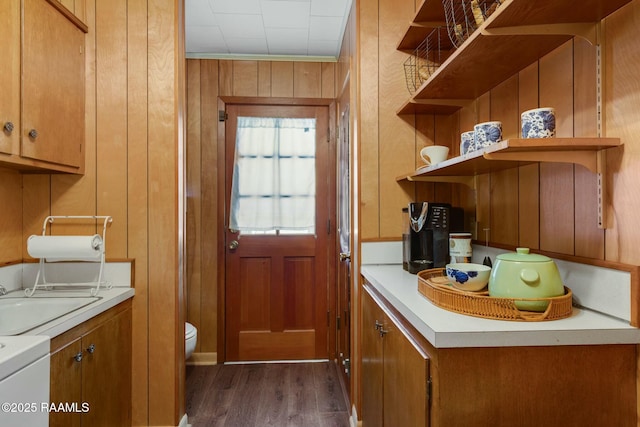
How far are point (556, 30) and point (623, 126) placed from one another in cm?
33

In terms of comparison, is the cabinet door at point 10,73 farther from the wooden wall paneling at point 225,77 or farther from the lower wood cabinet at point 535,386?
the lower wood cabinet at point 535,386

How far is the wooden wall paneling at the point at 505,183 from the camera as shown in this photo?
58.1 inches

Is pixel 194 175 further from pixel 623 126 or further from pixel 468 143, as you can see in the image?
pixel 623 126

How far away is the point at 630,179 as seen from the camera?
0.97 m

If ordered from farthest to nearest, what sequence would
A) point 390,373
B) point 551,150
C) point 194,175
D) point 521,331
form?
point 194,175 < point 390,373 < point 551,150 < point 521,331

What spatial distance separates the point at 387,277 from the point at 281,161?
1566 mm

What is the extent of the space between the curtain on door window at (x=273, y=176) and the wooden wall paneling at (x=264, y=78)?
0.67ft

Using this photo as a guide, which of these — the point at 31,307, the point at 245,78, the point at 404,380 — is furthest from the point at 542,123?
the point at 245,78

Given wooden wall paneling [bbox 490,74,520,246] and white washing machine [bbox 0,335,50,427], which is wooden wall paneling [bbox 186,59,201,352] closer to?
white washing machine [bbox 0,335,50,427]

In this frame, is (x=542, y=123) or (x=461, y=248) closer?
(x=542, y=123)

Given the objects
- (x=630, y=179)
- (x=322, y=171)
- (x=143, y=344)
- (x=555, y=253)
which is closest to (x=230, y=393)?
(x=143, y=344)

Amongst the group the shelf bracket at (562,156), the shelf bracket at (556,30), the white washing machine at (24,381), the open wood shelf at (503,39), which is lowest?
the white washing machine at (24,381)

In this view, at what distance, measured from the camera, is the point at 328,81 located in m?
2.96

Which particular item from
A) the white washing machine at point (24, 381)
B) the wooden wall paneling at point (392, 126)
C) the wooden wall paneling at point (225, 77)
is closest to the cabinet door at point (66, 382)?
the white washing machine at point (24, 381)
